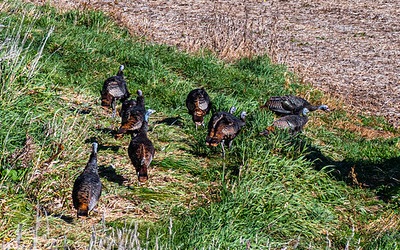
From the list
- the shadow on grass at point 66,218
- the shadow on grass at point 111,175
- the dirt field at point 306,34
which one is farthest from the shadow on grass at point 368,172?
the dirt field at point 306,34

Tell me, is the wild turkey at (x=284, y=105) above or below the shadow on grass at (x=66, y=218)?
above

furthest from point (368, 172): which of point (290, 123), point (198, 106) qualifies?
point (198, 106)

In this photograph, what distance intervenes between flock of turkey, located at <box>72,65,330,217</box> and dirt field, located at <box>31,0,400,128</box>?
11.1 feet

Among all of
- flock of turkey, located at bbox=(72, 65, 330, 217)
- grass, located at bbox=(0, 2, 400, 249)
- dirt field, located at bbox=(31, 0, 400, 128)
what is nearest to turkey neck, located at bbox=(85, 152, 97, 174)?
flock of turkey, located at bbox=(72, 65, 330, 217)

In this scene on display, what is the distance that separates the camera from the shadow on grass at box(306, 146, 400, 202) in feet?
28.2

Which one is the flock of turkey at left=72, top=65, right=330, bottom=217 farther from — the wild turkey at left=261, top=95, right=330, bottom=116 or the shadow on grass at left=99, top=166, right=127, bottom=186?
the shadow on grass at left=99, top=166, right=127, bottom=186

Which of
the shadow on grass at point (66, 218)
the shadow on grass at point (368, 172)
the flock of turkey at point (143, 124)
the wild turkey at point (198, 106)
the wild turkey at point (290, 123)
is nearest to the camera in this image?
the flock of turkey at point (143, 124)

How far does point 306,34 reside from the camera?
19516 millimetres

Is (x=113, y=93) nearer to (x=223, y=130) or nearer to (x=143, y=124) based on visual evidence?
(x=143, y=124)

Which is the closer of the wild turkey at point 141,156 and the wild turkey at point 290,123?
the wild turkey at point 141,156

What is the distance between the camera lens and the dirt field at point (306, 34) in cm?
1502

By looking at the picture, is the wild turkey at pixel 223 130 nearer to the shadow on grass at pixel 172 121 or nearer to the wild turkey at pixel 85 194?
the shadow on grass at pixel 172 121

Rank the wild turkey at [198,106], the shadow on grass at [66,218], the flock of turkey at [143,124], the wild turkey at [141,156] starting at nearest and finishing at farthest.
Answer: the flock of turkey at [143,124]
the shadow on grass at [66,218]
the wild turkey at [141,156]
the wild turkey at [198,106]

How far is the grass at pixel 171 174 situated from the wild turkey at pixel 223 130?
0.18 m
